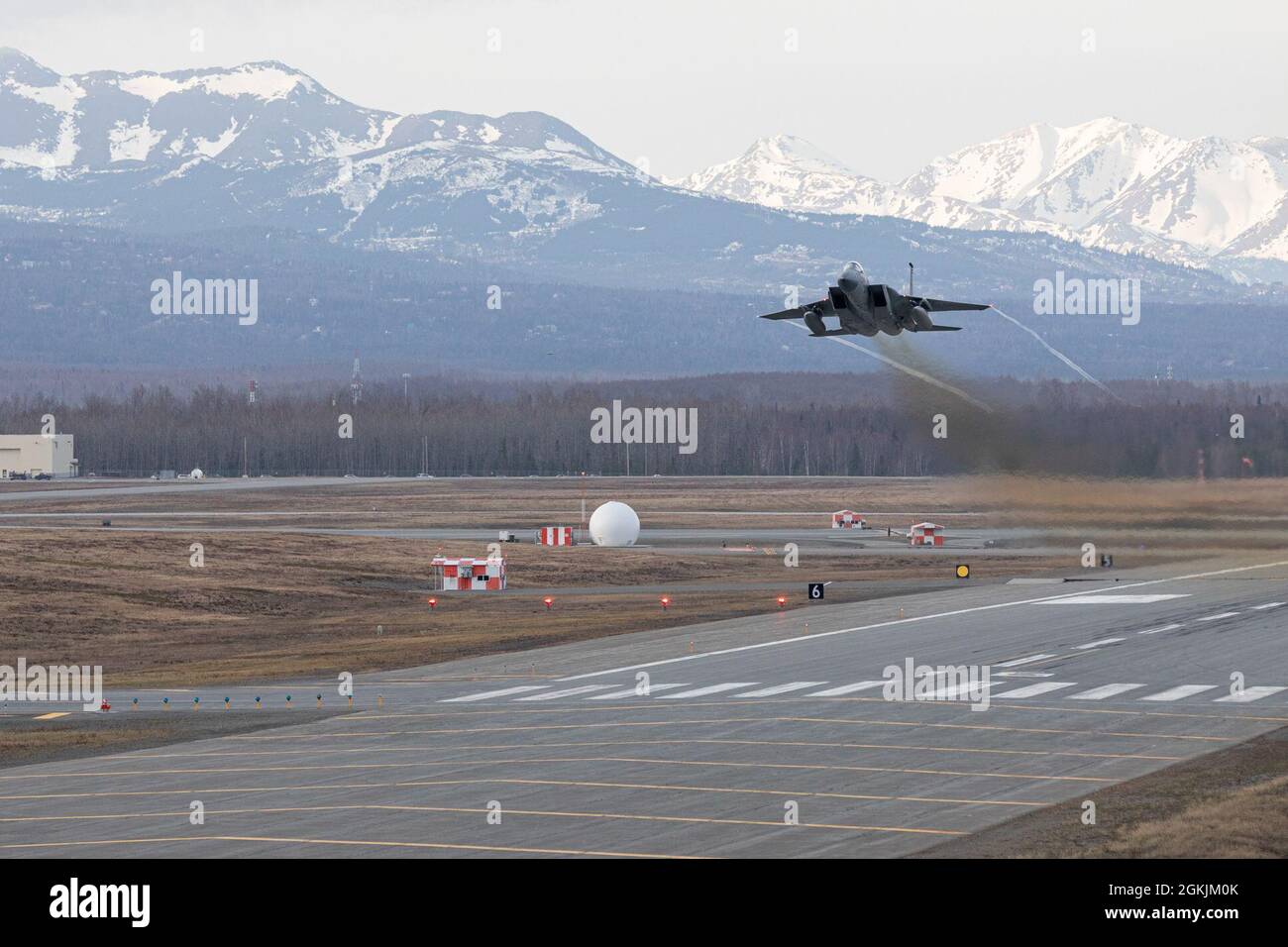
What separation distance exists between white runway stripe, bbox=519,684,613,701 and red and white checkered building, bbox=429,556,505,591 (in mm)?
36315

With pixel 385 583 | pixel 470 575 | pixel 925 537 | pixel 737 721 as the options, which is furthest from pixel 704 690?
pixel 925 537

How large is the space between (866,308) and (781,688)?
12.1 meters

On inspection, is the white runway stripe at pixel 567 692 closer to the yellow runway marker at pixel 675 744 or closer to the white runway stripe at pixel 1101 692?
the yellow runway marker at pixel 675 744

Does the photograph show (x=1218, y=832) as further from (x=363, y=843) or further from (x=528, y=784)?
(x=363, y=843)

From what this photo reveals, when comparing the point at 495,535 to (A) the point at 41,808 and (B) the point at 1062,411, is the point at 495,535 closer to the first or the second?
(B) the point at 1062,411

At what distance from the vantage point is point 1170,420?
8262cm

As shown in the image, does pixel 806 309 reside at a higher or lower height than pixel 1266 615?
higher

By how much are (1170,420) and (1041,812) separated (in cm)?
5193

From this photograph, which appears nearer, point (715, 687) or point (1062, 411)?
point (715, 687)

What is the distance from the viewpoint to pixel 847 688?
5297 cm

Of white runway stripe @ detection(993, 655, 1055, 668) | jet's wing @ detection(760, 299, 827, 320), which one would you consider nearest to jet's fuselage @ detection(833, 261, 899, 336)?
jet's wing @ detection(760, 299, 827, 320)

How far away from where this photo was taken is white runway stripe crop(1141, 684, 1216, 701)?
1996 inches

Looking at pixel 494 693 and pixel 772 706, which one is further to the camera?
pixel 494 693
